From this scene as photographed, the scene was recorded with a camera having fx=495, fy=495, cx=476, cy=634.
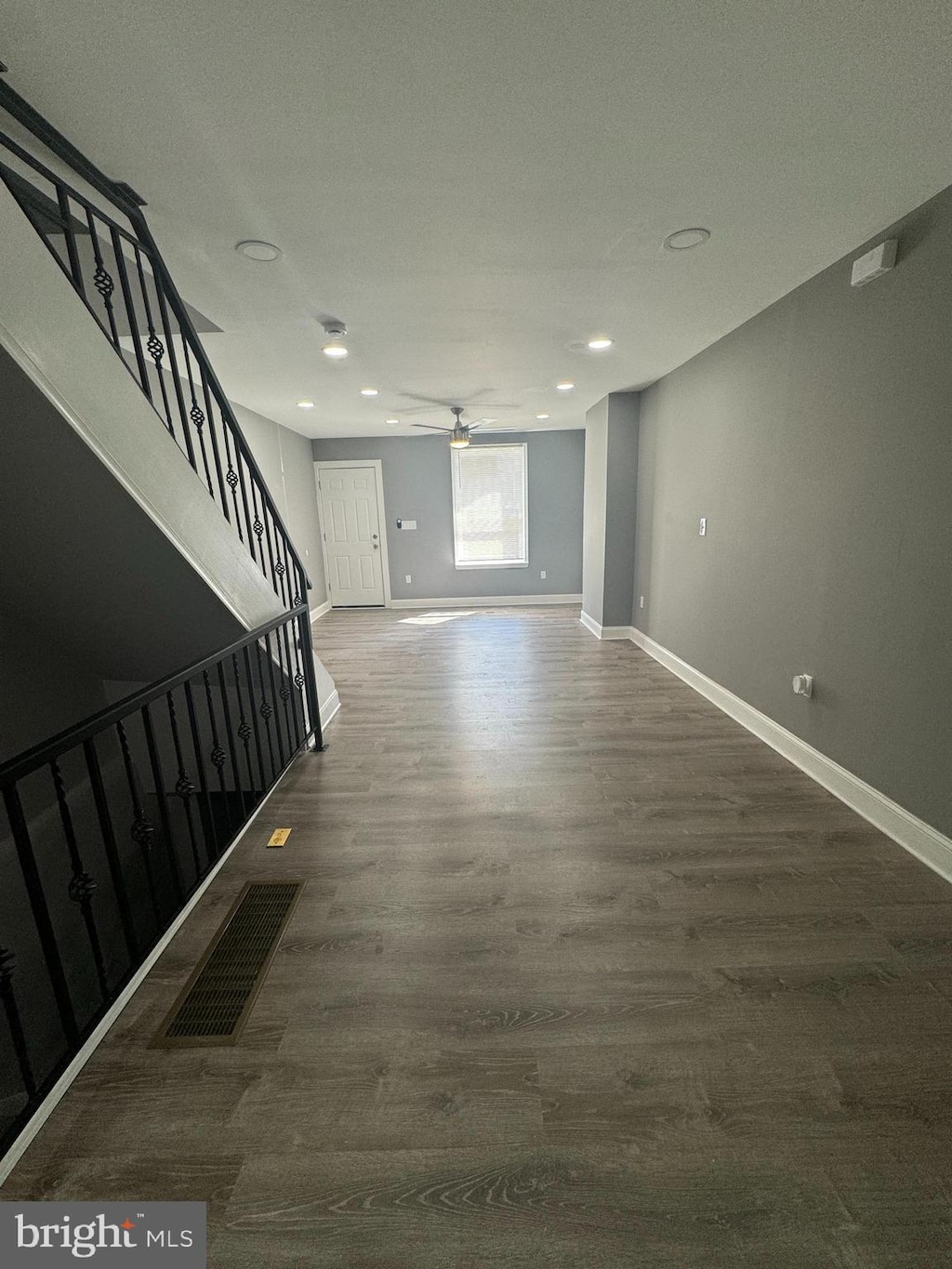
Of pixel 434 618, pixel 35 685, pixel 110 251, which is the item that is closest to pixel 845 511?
pixel 110 251

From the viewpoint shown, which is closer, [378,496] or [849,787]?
[849,787]

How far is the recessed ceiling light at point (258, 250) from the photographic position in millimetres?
2096

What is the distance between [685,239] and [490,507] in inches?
216

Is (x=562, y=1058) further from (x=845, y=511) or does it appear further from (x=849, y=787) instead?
(x=845, y=511)

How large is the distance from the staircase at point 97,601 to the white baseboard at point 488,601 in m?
4.49

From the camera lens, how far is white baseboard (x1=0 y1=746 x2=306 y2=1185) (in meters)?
1.09

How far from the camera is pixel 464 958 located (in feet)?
5.32

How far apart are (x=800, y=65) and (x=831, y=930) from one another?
259cm

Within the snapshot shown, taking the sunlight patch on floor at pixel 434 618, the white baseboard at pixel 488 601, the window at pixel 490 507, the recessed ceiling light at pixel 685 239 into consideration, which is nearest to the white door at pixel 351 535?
the white baseboard at pixel 488 601

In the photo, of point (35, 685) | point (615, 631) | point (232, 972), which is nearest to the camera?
point (232, 972)

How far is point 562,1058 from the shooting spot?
1318 millimetres

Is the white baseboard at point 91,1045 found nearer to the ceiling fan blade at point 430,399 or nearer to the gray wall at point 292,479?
the gray wall at point 292,479

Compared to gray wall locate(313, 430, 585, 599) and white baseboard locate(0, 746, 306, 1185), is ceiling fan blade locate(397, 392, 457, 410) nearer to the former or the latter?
gray wall locate(313, 430, 585, 599)

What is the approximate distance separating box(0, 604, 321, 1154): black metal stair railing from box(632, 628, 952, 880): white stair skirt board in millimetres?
2777
